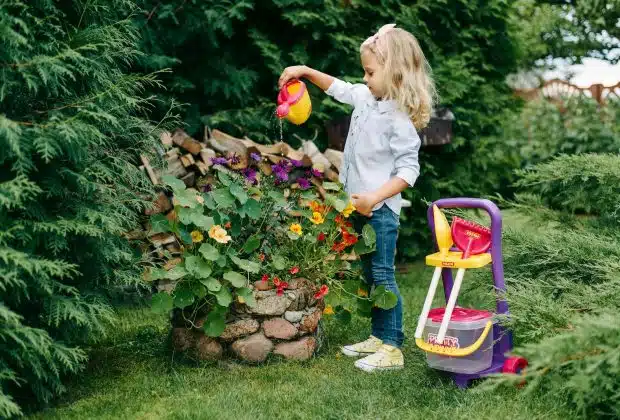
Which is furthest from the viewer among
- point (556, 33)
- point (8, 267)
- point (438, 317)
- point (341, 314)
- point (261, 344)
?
point (556, 33)

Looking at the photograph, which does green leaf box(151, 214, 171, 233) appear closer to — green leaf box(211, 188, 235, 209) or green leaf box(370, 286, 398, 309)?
green leaf box(211, 188, 235, 209)

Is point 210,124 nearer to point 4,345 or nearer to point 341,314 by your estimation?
point 341,314

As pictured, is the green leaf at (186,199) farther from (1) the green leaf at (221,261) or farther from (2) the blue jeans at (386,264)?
(2) the blue jeans at (386,264)

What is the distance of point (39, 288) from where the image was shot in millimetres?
2801

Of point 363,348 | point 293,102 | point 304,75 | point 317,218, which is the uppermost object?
point 304,75

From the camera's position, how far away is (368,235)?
140 inches

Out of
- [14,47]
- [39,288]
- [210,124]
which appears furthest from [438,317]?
[210,124]

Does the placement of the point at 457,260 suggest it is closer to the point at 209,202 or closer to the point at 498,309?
the point at 498,309

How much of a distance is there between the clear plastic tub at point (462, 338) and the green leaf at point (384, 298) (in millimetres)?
354

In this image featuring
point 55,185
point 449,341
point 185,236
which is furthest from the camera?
point 185,236

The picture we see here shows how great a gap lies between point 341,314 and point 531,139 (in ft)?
19.8

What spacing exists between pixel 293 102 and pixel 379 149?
1.56 feet

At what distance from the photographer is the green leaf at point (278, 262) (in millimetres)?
3502

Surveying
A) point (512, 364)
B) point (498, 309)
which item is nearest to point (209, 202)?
point (498, 309)
